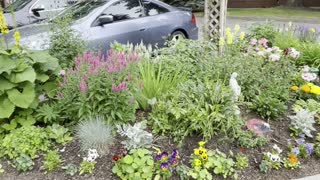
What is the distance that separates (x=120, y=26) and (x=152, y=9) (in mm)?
1104

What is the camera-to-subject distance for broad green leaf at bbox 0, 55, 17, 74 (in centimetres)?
309

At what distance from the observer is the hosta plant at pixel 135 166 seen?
2.77m

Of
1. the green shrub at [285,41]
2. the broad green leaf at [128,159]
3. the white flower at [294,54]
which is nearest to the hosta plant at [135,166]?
the broad green leaf at [128,159]

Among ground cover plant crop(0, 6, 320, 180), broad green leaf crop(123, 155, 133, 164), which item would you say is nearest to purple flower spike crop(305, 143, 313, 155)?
ground cover plant crop(0, 6, 320, 180)

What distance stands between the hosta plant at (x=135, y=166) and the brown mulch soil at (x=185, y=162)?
0.09 metres

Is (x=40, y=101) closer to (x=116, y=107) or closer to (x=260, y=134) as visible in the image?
(x=116, y=107)

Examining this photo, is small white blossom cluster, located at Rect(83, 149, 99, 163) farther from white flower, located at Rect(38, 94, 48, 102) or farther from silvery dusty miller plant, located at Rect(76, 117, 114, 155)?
white flower, located at Rect(38, 94, 48, 102)

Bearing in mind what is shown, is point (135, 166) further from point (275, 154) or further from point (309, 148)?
point (309, 148)

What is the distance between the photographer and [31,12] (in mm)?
7531

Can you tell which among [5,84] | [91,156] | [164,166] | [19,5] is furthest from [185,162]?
[19,5]

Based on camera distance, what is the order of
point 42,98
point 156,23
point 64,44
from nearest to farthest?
point 42,98 < point 64,44 < point 156,23

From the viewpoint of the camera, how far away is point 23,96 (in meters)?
3.18

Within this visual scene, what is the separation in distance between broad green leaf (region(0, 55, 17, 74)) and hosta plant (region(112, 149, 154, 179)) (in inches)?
53.3

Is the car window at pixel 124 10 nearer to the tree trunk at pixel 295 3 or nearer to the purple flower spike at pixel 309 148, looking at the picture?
the purple flower spike at pixel 309 148
